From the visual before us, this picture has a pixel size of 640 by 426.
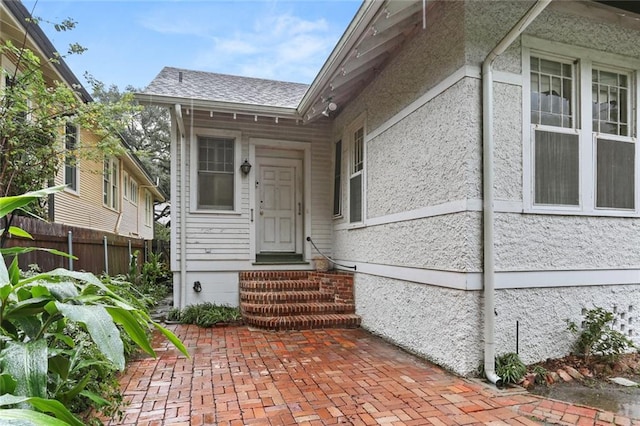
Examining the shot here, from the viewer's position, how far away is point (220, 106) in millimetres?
6055

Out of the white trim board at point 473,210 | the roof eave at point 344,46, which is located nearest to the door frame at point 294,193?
the roof eave at point 344,46

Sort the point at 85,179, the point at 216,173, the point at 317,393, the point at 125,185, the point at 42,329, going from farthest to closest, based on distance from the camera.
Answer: the point at 125,185
the point at 85,179
the point at 216,173
the point at 317,393
the point at 42,329

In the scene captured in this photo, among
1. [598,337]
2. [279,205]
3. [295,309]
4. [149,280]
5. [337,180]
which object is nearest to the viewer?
[598,337]

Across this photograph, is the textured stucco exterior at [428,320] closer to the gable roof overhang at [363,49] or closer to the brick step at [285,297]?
the brick step at [285,297]

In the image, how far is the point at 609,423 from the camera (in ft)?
8.24

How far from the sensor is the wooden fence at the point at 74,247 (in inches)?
161

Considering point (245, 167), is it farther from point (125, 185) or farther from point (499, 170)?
point (125, 185)

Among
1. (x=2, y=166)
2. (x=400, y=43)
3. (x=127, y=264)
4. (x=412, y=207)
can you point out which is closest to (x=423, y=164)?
(x=412, y=207)

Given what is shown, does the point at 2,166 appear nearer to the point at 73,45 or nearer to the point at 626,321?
the point at 73,45

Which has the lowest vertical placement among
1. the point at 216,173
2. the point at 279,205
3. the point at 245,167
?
the point at 279,205

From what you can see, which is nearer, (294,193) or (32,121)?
(32,121)

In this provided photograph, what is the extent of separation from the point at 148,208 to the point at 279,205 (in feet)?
48.1

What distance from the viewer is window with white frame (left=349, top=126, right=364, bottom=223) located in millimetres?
5844

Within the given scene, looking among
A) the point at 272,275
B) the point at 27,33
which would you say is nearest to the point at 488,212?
the point at 272,275
